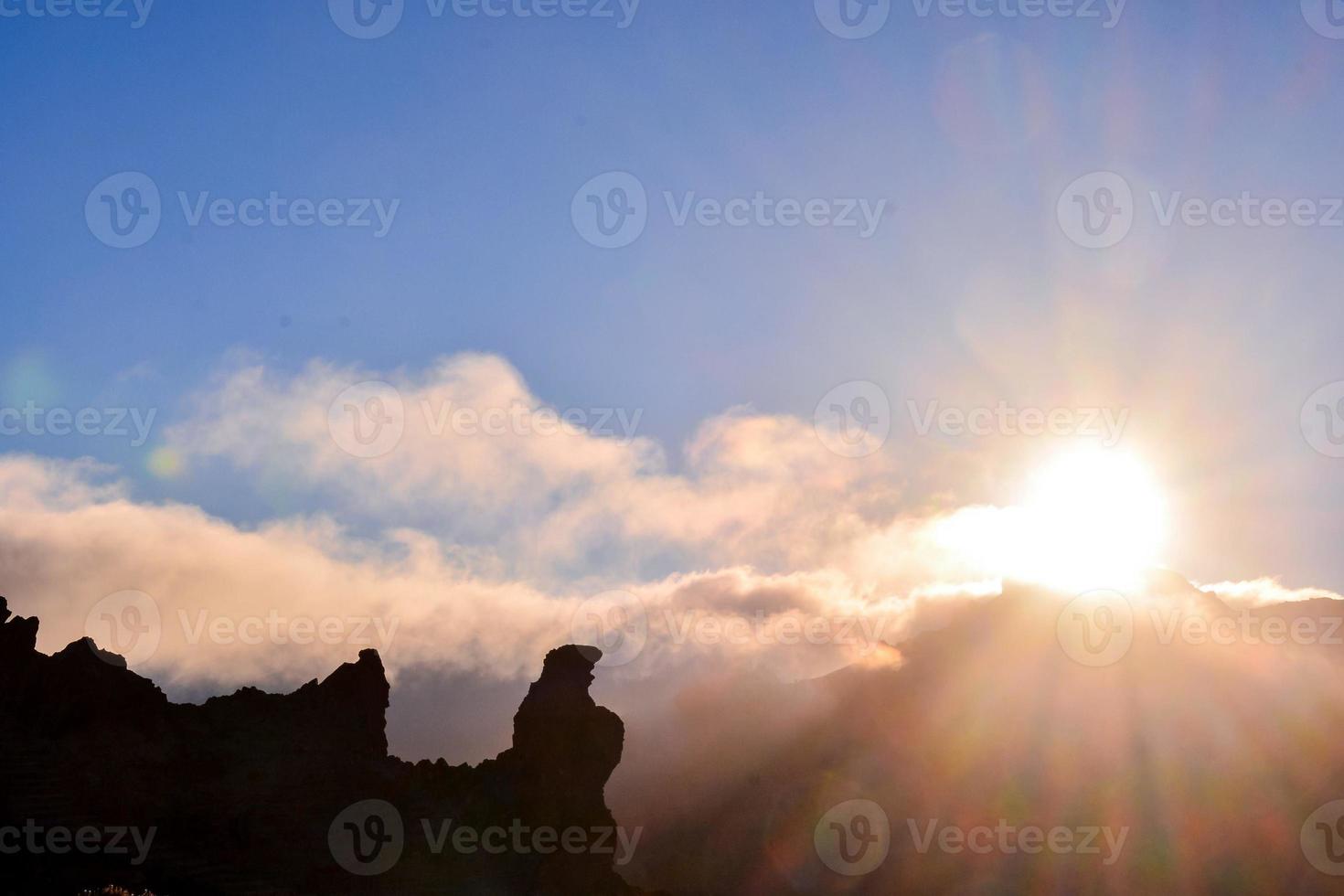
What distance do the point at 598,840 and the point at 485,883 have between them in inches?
364

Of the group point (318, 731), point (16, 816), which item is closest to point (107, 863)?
point (16, 816)

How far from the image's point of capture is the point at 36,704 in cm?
4609

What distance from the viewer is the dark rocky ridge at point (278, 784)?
43.3 meters

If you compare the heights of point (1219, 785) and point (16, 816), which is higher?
point (1219, 785)

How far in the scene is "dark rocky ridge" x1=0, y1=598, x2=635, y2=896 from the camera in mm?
43281

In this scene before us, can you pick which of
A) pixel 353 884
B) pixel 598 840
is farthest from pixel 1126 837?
pixel 353 884

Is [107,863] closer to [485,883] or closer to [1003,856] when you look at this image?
[485,883]

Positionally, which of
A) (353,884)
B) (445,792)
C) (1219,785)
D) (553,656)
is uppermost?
(1219,785)

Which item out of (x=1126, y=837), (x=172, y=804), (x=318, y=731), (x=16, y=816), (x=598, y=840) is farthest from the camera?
(x=1126, y=837)

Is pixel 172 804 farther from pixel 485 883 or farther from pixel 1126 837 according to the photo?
pixel 1126 837

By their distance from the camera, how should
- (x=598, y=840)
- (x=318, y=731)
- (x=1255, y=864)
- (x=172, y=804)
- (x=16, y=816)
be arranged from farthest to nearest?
(x=1255, y=864) < (x=598, y=840) < (x=318, y=731) < (x=172, y=804) < (x=16, y=816)

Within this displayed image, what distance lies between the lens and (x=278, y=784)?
5075 cm

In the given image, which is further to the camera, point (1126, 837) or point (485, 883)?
point (1126, 837)

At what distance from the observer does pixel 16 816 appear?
4059 cm
